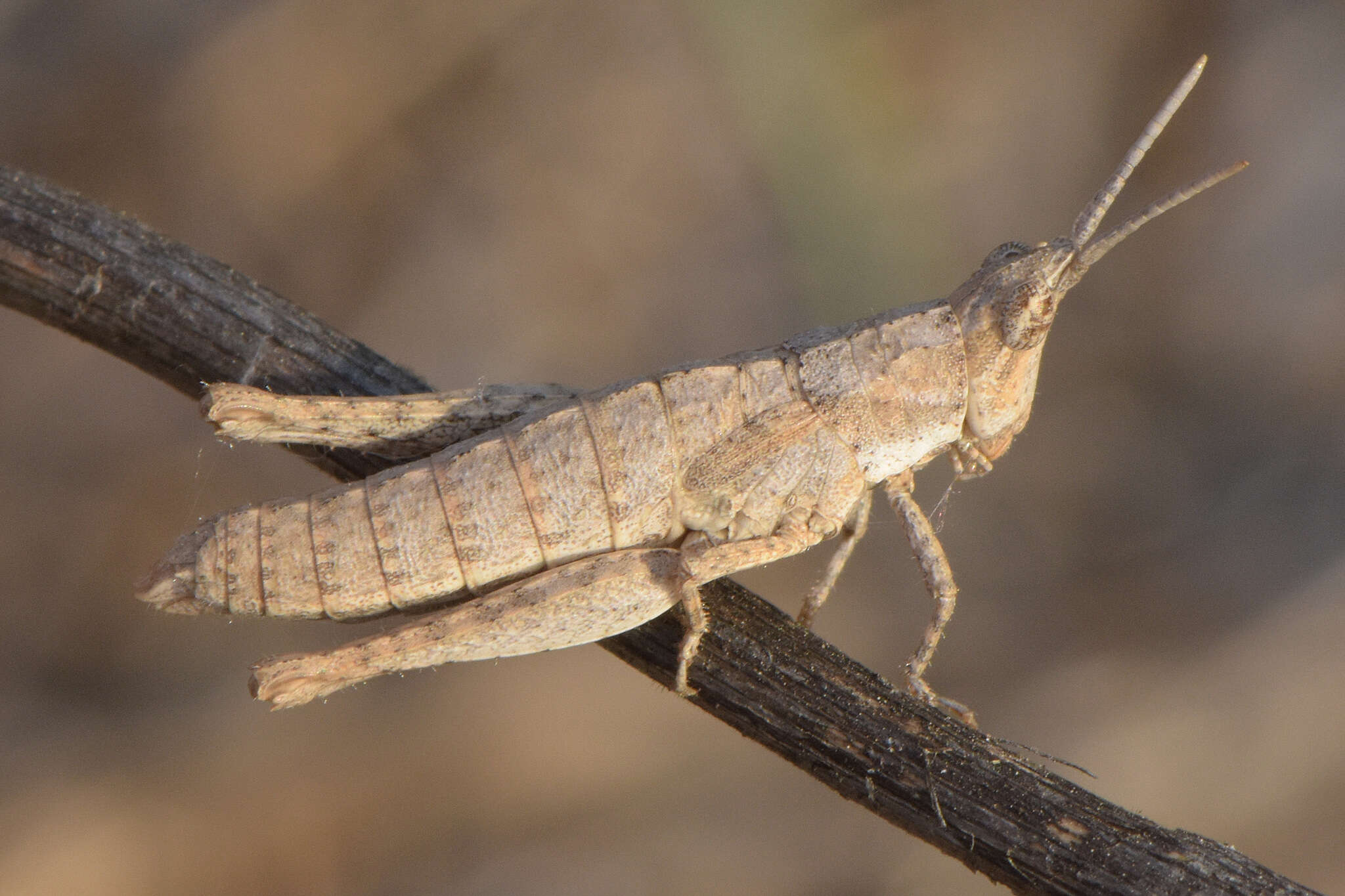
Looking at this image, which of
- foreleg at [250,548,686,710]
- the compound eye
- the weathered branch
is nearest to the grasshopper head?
the compound eye

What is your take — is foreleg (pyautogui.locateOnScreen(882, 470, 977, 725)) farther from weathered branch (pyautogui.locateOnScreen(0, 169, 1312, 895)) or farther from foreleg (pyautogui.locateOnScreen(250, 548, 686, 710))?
foreleg (pyautogui.locateOnScreen(250, 548, 686, 710))

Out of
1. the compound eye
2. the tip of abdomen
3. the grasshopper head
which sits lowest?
the tip of abdomen

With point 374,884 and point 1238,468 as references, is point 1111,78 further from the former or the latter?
point 374,884

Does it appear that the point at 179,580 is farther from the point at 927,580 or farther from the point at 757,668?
the point at 927,580

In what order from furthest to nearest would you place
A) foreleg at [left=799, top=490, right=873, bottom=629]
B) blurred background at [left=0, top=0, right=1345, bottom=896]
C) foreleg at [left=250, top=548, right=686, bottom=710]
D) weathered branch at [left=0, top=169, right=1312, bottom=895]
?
1. blurred background at [left=0, top=0, right=1345, bottom=896]
2. foreleg at [left=799, top=490, right=873, bottom=629]
3. foreleg at [left=250, top=548, right=686, bottom=710]
4. weathered branch at [left=0, top=169, right=1312, bottom=895]

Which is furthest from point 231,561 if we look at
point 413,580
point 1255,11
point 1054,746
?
point 1255,11

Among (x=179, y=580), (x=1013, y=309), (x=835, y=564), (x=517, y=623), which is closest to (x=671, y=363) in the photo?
(x=835, y=564)
